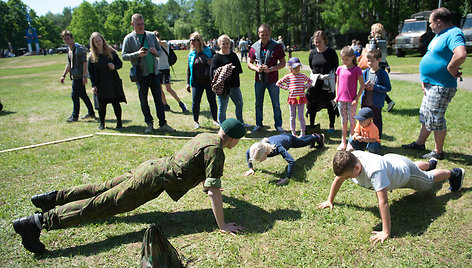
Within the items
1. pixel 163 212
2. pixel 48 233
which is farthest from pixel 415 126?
pixel 48 233

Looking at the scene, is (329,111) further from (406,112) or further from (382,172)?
(382,172)

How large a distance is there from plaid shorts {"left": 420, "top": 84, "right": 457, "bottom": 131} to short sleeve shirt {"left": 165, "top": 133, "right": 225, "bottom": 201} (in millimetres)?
3342

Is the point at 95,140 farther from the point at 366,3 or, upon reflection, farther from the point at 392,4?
the point at 392,4

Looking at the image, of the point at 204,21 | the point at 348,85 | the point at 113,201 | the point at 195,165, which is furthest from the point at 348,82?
the point at 204,21

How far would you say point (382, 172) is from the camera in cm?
325

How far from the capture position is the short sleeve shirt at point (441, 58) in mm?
4246

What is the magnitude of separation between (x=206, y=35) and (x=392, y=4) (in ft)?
173

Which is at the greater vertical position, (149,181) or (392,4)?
(392,4)

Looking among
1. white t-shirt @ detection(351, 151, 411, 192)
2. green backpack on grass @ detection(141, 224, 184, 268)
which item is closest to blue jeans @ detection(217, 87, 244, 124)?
white t-shirt @ detection(351, 151, 411, 192)

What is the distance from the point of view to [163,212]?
400 cm

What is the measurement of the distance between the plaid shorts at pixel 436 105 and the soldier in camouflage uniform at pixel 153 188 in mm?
3109

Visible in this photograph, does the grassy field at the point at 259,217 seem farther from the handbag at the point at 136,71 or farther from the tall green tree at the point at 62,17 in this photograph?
the tall green tree at the point at 62,17

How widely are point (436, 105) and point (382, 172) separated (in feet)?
7.01

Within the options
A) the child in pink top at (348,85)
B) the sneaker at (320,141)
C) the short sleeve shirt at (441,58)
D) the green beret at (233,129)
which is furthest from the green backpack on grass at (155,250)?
the short sleeve shirt at (441,58)
